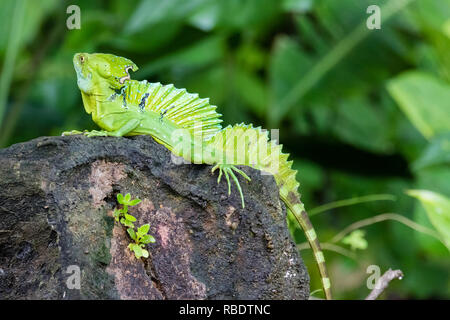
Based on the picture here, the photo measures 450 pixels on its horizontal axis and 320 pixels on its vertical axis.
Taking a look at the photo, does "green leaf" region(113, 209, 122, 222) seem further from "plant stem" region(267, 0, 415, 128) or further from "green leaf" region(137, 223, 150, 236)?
"plant stem" region(267, 0, 415, 128)

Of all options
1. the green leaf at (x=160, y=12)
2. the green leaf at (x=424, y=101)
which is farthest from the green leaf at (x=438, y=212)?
the green leaf at (x=160, y=12)

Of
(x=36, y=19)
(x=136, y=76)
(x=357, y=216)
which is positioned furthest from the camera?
(x=357, y=216)

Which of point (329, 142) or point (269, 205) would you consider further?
point (329, 142)

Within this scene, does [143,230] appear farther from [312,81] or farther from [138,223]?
[312,81]

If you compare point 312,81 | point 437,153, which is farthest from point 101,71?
point 312,81

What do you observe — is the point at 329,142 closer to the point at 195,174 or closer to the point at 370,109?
the point at 370,109

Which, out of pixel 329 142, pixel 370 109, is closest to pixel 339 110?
pixel 370 109

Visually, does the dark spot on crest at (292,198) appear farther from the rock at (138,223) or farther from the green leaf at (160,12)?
the green leaf at (160,12)
